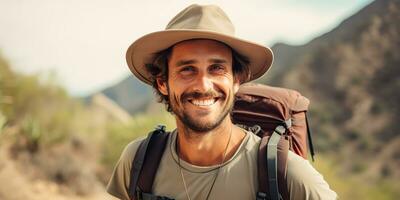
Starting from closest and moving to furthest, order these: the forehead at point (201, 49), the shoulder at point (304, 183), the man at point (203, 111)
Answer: the shoulder at point (304, 183)
the man at point (203, 111)
the forehead at point (201, 49)

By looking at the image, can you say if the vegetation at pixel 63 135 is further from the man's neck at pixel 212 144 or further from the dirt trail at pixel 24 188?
the man's neck at pixel 212 144

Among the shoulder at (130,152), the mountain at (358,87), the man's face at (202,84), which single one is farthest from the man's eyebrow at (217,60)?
the mountain at (358,87)

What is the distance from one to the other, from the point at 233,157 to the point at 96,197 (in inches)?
425

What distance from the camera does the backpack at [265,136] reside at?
2203 mm

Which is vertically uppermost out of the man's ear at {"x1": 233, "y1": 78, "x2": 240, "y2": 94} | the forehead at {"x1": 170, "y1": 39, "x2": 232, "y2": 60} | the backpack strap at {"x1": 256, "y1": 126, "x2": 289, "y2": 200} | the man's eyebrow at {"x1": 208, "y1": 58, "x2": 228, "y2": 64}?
the forehead at {"x1": 170, "y1": 39, "x2": 232, "y2": 60}

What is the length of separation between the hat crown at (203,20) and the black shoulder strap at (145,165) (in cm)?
60

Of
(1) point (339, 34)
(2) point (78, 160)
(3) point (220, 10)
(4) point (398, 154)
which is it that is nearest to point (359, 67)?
(1) point (339, 34)

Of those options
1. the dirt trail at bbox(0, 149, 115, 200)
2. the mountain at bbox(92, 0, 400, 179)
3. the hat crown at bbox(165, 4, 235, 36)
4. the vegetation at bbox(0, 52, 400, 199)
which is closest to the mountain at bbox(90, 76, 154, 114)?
the mountain at bbox(92, 0, 400, 179)

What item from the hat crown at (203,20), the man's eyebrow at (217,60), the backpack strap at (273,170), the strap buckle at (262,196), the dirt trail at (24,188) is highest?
the hat crown at (203,20)

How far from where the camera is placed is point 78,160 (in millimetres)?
13719

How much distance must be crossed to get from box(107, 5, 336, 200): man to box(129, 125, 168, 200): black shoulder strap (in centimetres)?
4

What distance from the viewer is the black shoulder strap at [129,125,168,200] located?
8.22 ft

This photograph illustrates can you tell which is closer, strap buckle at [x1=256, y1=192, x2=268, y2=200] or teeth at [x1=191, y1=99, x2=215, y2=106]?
strap buckle at [x1=256, y1=192, x2=268, y2=200]

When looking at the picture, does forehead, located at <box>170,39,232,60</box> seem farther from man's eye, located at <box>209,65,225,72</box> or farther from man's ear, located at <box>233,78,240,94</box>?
man's ear, located at <box>233,78,240,94</box>
